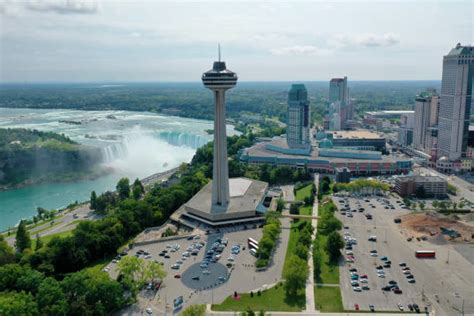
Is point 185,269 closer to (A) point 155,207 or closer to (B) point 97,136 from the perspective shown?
(A) point 155,207

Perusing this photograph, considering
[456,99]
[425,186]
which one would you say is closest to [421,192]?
[425,186]

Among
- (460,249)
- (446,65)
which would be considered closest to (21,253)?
(460,249)

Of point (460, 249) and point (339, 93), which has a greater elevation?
point (339, 93)

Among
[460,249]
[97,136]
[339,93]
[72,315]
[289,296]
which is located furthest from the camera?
[339,93]

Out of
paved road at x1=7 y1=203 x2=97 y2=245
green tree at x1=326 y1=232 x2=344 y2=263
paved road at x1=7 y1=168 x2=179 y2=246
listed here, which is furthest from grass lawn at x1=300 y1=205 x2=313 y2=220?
paved road at x1=7 y1=203 x2=97 y2=245

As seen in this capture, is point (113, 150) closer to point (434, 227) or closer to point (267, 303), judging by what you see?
point (434, 227)

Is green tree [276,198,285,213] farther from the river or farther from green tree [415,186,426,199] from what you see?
the river
